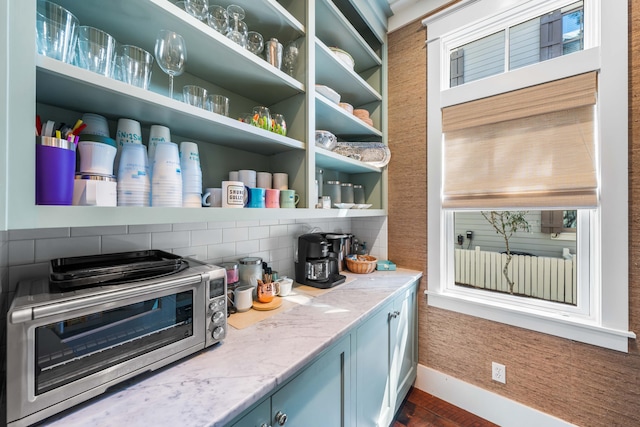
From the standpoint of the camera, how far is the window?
124cm

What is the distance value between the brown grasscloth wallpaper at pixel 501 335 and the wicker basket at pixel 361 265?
0.24 m

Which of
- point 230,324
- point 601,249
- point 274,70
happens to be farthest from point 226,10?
point 601,249

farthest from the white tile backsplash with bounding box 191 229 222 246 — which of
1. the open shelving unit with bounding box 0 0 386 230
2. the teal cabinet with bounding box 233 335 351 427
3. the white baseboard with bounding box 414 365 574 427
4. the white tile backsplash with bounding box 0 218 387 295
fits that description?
the white baseboard with bounding box 414 365 574 427

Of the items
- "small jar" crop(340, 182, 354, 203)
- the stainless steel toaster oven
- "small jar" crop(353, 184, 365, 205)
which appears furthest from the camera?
"small jar" crop(353, 184, 365, 205)

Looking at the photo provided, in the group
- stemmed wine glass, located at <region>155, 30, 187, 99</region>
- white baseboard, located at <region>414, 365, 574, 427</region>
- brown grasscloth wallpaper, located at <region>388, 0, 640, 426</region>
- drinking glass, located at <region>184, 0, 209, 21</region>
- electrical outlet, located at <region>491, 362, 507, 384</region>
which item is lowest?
white baseboard, located at <region>414, 365, 574, 427</region>

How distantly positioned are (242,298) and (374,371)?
2.59ft

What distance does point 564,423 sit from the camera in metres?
1.37

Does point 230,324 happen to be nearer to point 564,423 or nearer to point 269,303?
point 269,303

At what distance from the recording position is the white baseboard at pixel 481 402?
4.72ft

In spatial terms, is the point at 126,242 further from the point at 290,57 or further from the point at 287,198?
the point at 290,57

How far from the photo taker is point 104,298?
0.63 metres

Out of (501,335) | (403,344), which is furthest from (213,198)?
(501,335)

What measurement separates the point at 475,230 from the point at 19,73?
85.4 inches

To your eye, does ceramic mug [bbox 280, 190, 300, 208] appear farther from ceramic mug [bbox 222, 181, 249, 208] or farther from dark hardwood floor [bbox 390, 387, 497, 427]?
dark hardwood floor [bbox 390, 387, 497, 427]
